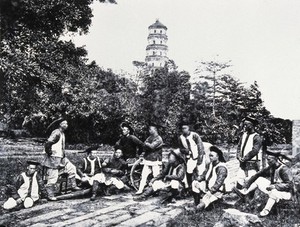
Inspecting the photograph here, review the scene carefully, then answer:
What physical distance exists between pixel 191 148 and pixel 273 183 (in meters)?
1.42

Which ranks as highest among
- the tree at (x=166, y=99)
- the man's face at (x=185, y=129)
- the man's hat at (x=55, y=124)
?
the tree at (x=166, y=99)

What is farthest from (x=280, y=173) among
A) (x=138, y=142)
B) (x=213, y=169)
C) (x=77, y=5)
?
(x=77, y=5)

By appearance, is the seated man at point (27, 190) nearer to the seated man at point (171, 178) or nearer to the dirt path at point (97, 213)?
the dirt path at point (97, 213)

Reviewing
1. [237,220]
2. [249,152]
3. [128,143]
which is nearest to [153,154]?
[128,143]

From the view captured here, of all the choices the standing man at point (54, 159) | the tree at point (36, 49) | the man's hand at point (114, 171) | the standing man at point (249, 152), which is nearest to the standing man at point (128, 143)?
the man's hand at point (114, 171)

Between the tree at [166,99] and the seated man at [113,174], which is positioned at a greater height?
the tree at [166,99]

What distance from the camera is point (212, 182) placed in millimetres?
5395

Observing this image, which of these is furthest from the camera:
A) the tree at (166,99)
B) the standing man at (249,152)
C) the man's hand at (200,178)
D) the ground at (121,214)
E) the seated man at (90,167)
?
the tree at (166,99)

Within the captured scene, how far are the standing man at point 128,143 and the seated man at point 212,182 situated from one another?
150 cm

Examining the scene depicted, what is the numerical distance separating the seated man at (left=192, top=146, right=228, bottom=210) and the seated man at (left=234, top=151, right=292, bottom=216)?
403 mm

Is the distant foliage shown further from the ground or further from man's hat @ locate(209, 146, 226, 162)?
the ground

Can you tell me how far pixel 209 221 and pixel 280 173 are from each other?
118cm

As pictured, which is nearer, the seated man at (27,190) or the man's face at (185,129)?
the seated man at (27,190)

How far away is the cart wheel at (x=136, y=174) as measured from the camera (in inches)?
257
